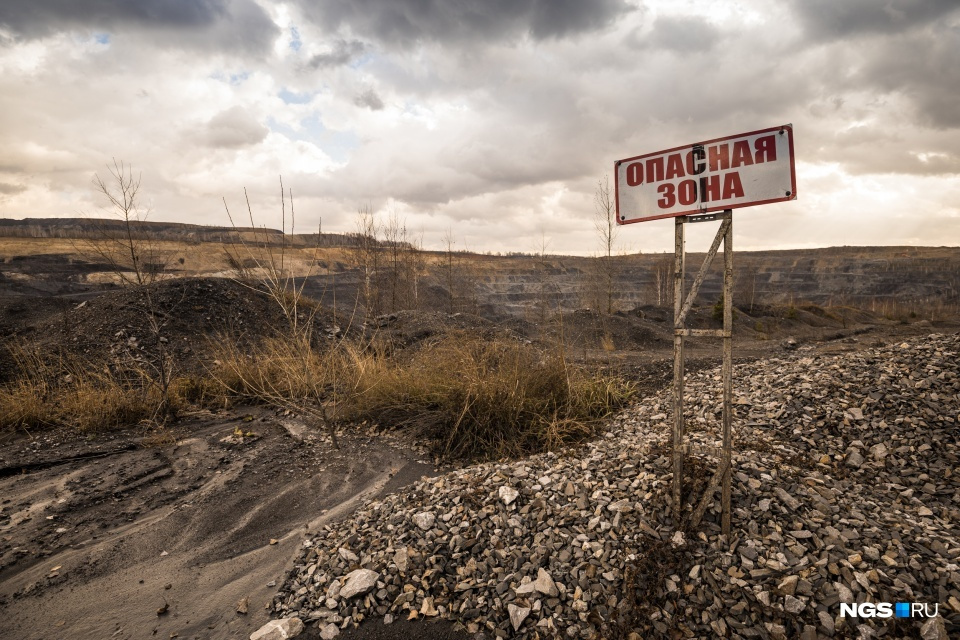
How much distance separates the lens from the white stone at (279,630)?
2.60 meters

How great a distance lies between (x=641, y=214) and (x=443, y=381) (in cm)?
365

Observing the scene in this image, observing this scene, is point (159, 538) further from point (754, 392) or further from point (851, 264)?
point (851, 264)

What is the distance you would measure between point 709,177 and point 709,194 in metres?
0.10

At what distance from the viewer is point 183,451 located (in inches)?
221

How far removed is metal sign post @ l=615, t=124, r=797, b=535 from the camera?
2484 millimetres

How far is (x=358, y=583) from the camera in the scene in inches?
112

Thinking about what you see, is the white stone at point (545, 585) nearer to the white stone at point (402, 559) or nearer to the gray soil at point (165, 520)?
the white stone at point (402, 559)

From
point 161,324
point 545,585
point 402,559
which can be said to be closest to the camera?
point 545,585

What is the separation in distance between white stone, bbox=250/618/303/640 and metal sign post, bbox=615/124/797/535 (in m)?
2.41

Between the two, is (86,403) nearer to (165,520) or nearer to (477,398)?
(165,520)

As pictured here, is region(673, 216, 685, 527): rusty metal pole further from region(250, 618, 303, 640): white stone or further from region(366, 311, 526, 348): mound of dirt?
region(366, 311, 526, 348): mound of dirt

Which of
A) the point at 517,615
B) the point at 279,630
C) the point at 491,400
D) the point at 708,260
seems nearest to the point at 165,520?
the point at 279,630

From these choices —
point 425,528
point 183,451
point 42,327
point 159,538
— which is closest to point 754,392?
point 425,528

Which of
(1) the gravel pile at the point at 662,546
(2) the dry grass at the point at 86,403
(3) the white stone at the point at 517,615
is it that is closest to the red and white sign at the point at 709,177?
(1) the gravel pile at the point at 662,546
